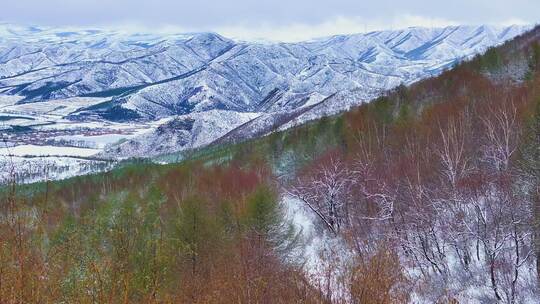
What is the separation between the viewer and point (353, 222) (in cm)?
4600

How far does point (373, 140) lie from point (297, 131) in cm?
4643

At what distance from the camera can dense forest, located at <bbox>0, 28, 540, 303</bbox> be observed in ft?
29.8

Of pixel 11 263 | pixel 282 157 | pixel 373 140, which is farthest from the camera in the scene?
pixel 282 157

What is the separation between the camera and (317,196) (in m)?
55.1

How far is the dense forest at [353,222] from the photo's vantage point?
358 inches

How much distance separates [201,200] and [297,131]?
6668 centimetres

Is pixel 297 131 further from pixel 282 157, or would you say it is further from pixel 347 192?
pixel 347 192

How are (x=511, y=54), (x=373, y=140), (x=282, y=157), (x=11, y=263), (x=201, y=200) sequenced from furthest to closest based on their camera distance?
(x=282, y=157), (x=511, y=54), (x=373, y=140), (x=201, y=200), (x=11, y=263)

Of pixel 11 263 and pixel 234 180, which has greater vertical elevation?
pixel 234 180

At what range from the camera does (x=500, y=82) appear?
70.8 m

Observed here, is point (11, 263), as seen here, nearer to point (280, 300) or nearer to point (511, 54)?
point (280, 300)

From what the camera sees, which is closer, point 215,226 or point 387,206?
point 387,206

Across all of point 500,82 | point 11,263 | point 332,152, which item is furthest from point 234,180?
point 11,263

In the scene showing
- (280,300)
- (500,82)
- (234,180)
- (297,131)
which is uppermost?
(297,131)
